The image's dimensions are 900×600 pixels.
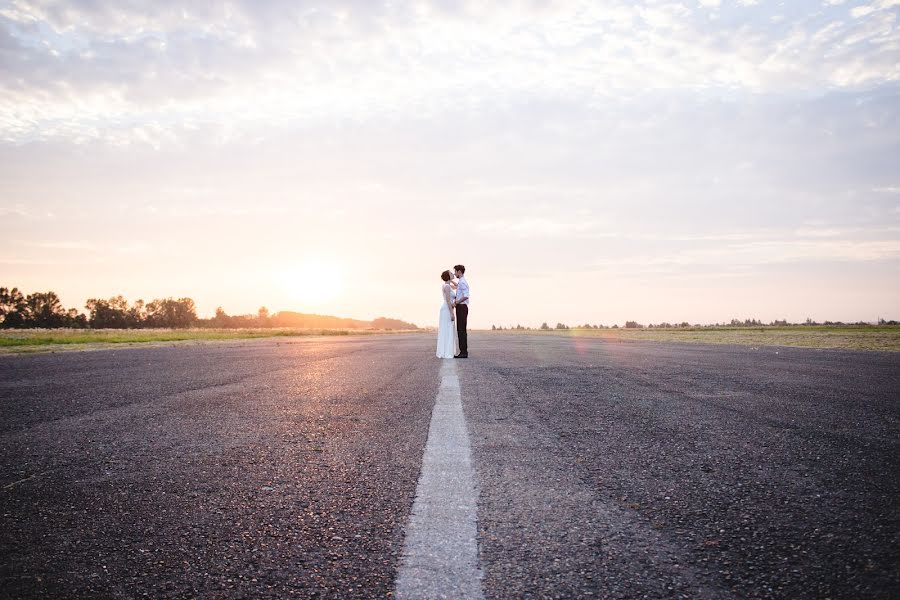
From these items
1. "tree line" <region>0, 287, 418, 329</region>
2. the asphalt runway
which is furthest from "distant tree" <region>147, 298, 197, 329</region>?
the asphalt runway

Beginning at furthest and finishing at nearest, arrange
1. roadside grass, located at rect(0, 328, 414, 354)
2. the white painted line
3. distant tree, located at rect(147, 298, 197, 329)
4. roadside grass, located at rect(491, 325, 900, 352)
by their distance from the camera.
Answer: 1. distant tree, located at rect(147, 298, 197, 329)
2. roadside grass, located at rect(0, 328, 414, 354)
3. roadside grass, located at rect(491, 325, 900, 352)
4. the white painted line

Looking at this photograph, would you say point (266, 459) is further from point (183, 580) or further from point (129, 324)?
point (129, 324)

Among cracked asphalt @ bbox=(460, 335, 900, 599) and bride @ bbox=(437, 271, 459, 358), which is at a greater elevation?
bride @ bbox=(437, 271, 459, 358)

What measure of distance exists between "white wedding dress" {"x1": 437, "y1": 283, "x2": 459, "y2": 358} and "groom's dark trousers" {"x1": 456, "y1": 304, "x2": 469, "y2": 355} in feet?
0.64

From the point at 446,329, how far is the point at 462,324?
0.47 m

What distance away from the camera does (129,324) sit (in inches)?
5281

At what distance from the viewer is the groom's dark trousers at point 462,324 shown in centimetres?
1434

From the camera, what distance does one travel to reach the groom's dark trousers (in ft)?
47.0

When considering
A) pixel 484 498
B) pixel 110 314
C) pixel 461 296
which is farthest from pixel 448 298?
pixel 110 314

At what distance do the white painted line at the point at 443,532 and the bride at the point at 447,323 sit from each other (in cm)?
1095

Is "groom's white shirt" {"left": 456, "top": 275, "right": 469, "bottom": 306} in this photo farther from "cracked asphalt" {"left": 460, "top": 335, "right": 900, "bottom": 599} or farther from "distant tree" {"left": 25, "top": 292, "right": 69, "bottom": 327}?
"distant tree" {"left": 25, "top": 292, "right": 69, "bottom": 327}

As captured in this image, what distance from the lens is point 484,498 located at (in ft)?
7.75

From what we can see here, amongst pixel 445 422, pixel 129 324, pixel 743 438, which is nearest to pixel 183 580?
pixel 445 422

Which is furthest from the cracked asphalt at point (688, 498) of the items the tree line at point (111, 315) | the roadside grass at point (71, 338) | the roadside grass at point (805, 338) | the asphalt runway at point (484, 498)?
the tree line at point (111, 315)
